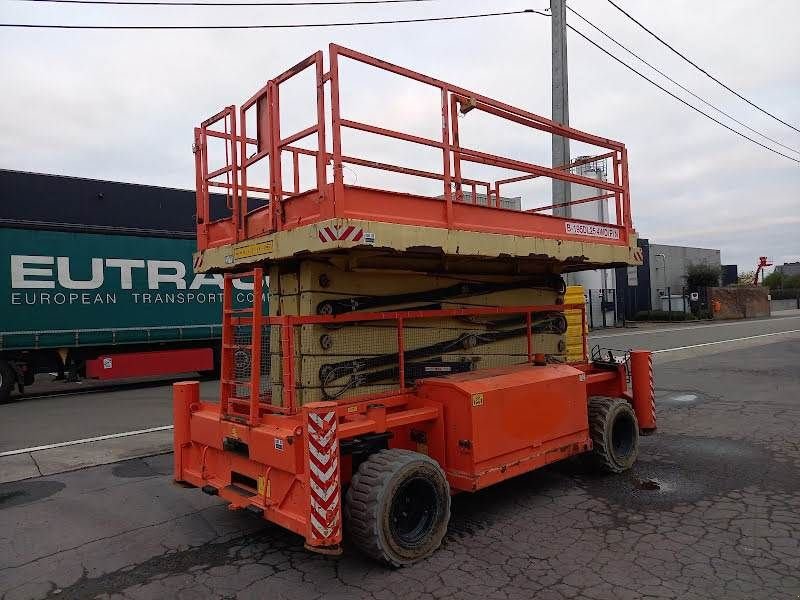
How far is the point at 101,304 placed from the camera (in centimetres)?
1361

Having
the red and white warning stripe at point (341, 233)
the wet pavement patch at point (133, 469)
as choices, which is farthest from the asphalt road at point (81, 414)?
the red and white warning stripe at point (341, 233)

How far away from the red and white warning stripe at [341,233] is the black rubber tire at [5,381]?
11.8 meters

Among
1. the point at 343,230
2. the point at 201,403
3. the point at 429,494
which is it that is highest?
the point at 343,230

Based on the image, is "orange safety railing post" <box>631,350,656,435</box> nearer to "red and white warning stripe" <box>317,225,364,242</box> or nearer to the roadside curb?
"red and white warning stripe" <box>317,225,364,242</box>

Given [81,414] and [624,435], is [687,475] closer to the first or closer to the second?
[624,435]

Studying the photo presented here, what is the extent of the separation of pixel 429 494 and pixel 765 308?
168 feet

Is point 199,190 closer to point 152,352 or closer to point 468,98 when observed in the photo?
point 468,98

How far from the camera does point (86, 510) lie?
5.67 meters

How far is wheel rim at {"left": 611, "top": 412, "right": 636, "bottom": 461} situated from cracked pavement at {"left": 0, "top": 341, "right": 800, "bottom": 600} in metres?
0.30

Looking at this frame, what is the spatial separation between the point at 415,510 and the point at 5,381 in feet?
38.4

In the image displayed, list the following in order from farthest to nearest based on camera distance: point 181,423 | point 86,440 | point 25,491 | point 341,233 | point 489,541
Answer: point 86,440 < point 25,491 < point 181,423 < point 489,541 < point 341,233

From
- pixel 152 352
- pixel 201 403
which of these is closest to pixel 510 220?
pixel 201 403

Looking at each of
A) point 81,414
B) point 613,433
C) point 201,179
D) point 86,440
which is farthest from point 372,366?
point 81,414

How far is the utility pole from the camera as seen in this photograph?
10.6 meters
